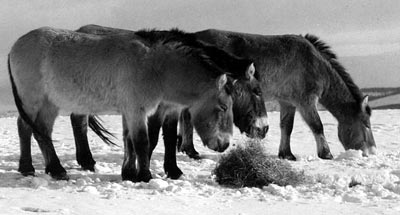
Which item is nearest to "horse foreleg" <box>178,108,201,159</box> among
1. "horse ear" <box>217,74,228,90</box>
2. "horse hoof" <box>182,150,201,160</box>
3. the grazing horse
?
"horse hoof" <box>182,150,201,160</box>

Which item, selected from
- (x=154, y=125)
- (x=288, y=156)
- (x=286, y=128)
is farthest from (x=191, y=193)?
(x=286, y=128)

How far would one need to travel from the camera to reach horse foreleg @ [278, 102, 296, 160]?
12.0 m

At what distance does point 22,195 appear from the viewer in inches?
269

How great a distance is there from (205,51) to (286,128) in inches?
177

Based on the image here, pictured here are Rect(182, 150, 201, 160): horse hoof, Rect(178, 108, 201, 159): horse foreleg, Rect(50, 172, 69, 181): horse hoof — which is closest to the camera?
Rect(50, 172, 69, 181): horse hoof

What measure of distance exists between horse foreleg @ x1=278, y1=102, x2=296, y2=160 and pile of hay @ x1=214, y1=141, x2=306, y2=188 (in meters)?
3.45

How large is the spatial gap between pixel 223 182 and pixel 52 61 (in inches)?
112

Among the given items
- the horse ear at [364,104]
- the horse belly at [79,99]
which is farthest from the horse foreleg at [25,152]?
the horse ear at [364,104]

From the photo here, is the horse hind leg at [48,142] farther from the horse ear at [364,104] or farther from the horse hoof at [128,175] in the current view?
the horse ear at [364,104]

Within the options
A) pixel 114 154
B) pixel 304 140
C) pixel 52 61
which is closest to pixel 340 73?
pixel 304 140

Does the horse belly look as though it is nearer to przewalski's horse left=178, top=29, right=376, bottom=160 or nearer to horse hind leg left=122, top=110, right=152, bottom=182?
horse hind leg left=122, top=110, right=152, bottom=182

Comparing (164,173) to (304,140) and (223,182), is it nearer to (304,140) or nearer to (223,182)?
(223,182)

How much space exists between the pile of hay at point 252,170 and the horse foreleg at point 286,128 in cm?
345

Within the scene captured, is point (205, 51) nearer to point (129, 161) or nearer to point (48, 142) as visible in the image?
point (129, 161)
